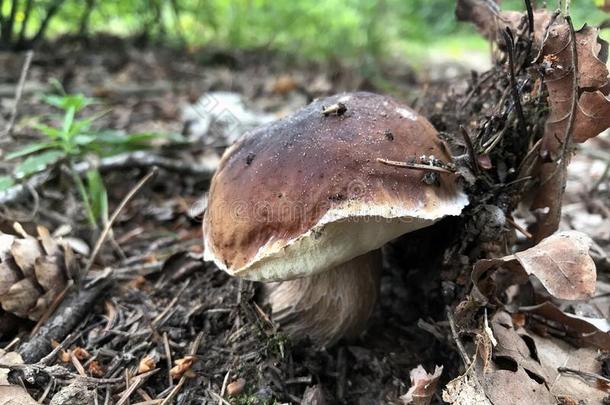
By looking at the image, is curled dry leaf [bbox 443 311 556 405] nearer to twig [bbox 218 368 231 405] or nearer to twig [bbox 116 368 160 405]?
twig [bbox 218 368 231 405]

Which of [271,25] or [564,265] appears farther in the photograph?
[271,25]

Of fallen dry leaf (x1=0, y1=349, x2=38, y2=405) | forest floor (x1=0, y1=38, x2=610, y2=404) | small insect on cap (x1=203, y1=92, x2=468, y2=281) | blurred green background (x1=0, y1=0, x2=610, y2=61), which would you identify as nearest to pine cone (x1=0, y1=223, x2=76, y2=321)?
forest floor (x1=0, y1=38, x2=610, y2=404)

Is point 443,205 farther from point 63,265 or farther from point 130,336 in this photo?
point 63,265

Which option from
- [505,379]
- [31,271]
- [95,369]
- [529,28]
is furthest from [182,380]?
[529,28]

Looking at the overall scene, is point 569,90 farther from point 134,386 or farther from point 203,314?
point 134,386

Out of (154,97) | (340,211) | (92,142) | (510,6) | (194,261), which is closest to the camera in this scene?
(340,211)

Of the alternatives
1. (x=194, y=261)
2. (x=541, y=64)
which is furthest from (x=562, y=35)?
(x=194, y=261)

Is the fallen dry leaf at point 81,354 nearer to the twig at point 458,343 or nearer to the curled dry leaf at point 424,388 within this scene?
the curled dry leaf at point 424,388
